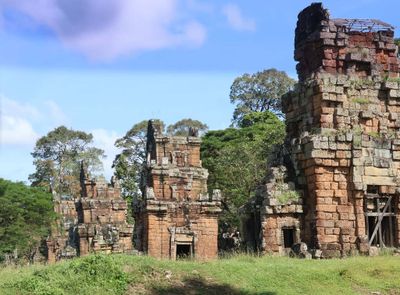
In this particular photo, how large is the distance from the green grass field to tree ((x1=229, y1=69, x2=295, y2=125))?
40.1 m

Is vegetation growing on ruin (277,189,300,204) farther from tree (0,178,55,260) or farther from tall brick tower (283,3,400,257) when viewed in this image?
tree (0,178,55,260)

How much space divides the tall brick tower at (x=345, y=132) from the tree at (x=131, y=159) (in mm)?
30442

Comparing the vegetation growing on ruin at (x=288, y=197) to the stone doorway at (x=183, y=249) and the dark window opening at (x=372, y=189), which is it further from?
the stone doorway at (x=183, y=249)

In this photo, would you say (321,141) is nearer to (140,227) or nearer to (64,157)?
(140,227)

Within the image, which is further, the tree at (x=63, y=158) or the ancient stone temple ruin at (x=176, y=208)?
the tree at (x=63, y=158)

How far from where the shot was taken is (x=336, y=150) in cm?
1930

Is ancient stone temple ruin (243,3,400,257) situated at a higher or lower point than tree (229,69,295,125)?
lower

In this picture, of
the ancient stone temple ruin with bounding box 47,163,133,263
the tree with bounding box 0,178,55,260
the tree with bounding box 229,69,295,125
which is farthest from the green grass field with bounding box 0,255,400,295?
the tree with bounding box 229,69,295,125

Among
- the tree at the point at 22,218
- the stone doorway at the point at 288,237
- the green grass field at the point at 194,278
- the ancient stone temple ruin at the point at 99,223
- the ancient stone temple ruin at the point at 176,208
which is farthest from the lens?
the tree at the point at 22,218

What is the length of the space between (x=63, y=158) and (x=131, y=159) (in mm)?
10487

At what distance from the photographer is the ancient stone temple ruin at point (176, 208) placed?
26.2 meters

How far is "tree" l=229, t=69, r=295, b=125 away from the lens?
2186 inches

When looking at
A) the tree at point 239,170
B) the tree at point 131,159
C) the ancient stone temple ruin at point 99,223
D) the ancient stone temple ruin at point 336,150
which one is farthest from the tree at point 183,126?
the ancient stone temple ruin at point 336,150

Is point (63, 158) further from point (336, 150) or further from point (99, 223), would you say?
point (336, 150)
